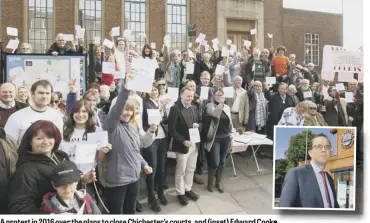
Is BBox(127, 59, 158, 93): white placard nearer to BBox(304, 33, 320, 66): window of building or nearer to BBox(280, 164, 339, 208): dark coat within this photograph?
BBox(280, 164, 339, 208): dark coat

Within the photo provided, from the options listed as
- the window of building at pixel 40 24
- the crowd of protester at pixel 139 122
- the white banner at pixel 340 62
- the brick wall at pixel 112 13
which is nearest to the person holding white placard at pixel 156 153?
the crowd of protester at pixel 139 122

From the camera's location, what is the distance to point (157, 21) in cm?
423

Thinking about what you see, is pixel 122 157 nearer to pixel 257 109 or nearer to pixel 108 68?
pixel 108 68

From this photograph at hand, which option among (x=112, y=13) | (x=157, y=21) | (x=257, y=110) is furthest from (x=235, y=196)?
(x=112, y=13)

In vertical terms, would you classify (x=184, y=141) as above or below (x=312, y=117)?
below

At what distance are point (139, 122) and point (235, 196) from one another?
3.89 feet

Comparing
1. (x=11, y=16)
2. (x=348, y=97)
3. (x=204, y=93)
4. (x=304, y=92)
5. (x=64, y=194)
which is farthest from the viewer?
(x=11, y=16)

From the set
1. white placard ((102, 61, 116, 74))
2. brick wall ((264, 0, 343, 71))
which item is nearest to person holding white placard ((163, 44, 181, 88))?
white placard ((102, 61, 116, 74))

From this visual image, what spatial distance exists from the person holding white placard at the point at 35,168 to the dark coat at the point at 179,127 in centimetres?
108

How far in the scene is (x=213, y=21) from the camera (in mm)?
4055

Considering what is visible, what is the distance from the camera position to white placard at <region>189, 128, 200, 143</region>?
9.36 ft

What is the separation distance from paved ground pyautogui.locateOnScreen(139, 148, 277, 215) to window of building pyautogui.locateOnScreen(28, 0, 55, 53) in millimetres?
2552

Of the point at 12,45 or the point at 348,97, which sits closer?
the point at 348,97

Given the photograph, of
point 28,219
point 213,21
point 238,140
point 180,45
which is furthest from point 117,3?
point 28,219
